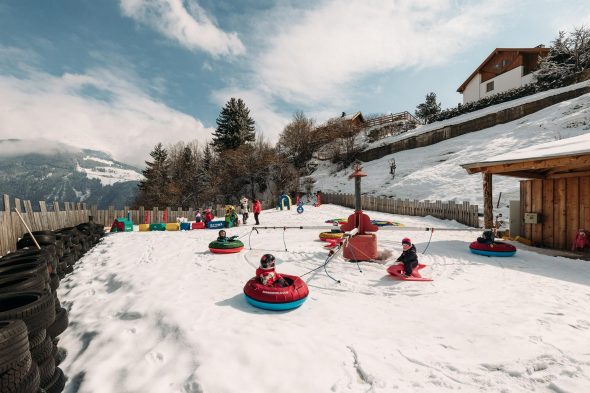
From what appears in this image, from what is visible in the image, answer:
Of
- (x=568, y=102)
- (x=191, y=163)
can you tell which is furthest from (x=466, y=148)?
(x=191, y=163)

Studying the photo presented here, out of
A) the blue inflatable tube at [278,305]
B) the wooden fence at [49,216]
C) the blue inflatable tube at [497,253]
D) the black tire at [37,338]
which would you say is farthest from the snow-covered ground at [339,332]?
the wooden fence at [49,216]

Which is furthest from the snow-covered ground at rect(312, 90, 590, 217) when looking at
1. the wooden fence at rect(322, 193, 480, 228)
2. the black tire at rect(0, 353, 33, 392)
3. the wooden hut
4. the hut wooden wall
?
the black tire at rect(0, 353, 33, 392)

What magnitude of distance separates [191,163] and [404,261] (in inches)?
1671

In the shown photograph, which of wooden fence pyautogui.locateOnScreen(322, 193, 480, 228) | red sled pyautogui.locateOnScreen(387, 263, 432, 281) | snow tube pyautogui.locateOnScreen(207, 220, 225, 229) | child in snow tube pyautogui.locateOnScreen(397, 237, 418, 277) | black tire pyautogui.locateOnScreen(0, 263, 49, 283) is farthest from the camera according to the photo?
snow tube pyautogui.locateOnScreen(207, 220, 225, 229)

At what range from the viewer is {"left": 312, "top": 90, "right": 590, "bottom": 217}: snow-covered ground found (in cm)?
1984

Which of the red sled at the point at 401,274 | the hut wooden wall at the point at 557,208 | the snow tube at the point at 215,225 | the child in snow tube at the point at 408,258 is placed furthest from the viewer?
the snow tube at the point at 215,225

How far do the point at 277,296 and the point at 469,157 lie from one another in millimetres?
24702

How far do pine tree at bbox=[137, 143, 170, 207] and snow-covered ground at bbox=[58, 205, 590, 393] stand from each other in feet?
116

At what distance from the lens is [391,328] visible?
4230mm

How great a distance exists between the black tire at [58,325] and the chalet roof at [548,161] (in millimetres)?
11604

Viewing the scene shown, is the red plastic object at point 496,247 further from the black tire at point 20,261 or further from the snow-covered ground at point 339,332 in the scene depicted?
the black tire at point 20,261

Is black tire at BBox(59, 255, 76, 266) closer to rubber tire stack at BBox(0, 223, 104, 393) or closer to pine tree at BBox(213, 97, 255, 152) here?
rubber tire stack at BBox(0, 223, 104, 393)

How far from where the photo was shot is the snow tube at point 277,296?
4.77m

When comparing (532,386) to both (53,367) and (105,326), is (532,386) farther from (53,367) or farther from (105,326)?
(105,326)
